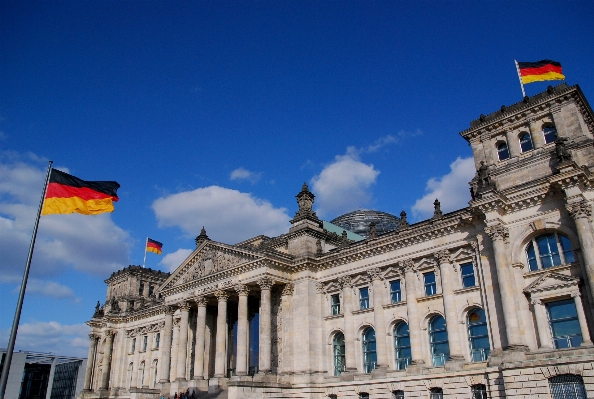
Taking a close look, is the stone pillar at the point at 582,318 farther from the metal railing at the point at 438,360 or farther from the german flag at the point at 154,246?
the german flag at the point at 154,246

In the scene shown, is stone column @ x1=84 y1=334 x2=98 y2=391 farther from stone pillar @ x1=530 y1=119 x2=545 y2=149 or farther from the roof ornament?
stone pillar @ x1=530 y1=119 x2=545 y2=149

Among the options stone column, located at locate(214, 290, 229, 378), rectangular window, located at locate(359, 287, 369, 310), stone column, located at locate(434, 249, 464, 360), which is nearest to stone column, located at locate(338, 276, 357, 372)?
rectangular window, located at locate(359, 287, 369, 310)

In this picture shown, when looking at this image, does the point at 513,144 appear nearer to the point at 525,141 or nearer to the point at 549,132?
the point at 525,141

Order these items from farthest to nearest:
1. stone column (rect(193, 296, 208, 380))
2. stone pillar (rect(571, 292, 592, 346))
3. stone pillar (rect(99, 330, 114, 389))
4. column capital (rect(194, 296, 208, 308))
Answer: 1. stone pillar (rect(99, 330, 114, 389))
2. column capital (rect(194, 296, 208, 308))
3. stone column (rect(193, 296, 208, 380))
4. stone pillar (rect(571, 292, 592, 346))

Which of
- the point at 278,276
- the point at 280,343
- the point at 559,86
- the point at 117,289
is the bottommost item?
the point at 280,343

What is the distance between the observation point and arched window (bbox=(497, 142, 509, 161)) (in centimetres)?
3662

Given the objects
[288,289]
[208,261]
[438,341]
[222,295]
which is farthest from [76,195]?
[208,261]

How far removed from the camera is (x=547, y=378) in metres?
27.4

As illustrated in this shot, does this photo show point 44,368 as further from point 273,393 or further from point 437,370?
point 437,370

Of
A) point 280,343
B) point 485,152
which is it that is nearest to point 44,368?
point 280,343

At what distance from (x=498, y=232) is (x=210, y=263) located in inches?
1051

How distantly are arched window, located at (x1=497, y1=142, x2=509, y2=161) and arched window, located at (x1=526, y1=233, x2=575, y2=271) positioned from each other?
7.27 metres

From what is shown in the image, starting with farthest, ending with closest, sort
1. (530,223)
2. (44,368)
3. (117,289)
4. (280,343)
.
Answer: (44,368)
(117,289)
(280,343)
(530,223)

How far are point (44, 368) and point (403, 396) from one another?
369 ft
